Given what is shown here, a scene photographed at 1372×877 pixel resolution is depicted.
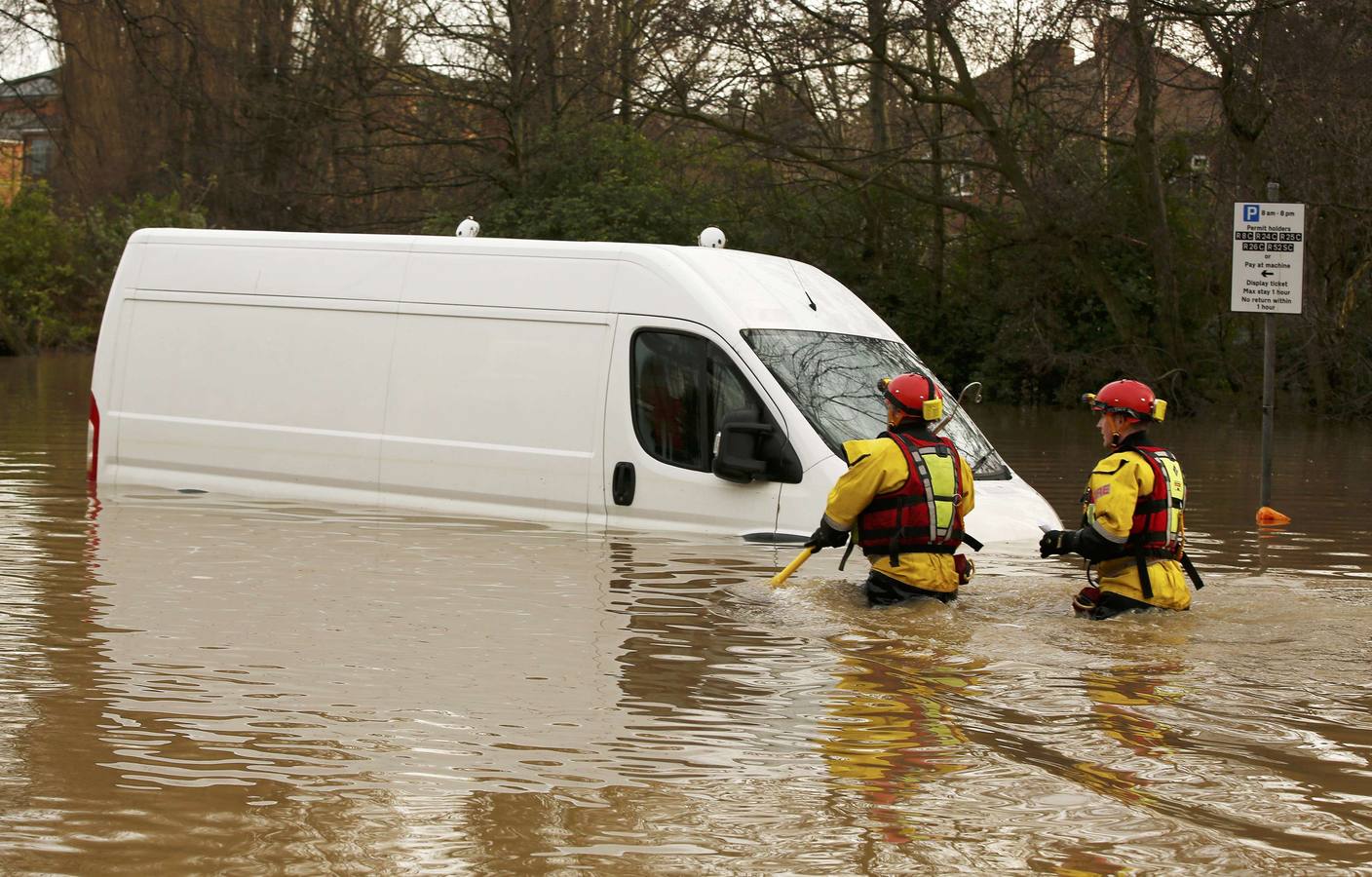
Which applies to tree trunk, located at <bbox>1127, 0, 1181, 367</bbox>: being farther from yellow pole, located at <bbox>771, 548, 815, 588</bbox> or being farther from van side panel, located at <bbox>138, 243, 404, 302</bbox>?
→ yellow pole, located at <bbox>771, 548, 815, 588</bbox>

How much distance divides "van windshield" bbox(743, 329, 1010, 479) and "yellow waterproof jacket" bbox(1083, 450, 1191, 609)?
2098 millimetres

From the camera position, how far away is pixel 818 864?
5.01 meters

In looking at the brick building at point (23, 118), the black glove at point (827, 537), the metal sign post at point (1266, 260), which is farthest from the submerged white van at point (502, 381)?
the brick building at point (23, 118)

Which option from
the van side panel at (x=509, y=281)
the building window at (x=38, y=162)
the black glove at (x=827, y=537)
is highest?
the building window at (x=38, y=162)

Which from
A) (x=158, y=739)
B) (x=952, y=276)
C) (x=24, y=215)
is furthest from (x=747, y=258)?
(x=24, y=215)

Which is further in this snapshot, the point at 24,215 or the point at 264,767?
the point at 24,215

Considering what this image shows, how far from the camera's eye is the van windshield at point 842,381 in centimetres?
1068

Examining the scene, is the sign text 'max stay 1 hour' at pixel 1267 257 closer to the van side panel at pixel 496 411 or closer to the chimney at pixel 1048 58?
the van side panel at pixel 496 411

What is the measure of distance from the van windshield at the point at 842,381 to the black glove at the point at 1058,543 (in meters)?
2.05

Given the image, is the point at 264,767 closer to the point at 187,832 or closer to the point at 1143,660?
the point at 187,832

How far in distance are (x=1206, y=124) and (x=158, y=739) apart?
23561 millimetres

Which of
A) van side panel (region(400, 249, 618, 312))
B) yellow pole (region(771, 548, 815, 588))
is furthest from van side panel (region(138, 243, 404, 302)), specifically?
yellow pole (region(771, 548, 815, 588))

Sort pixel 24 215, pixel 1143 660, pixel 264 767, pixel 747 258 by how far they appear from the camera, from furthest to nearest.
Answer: pixel 24 215
pixel 747 258
pixel 1143 660
pixel 264 767

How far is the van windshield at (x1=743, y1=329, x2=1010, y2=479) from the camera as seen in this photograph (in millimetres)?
10681
